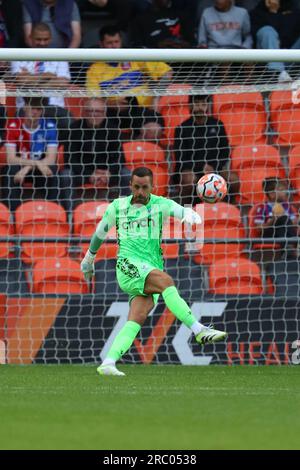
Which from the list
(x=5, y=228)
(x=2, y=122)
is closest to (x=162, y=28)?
(x=2, y=122)

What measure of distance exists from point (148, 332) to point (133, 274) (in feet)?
7.11

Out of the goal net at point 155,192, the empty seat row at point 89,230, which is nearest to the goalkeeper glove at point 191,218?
the goal net at point 155,192

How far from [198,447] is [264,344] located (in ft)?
22.6

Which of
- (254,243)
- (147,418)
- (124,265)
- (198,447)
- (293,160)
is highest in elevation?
(293,160)

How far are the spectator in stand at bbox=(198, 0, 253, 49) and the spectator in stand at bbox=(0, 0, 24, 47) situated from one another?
8.80ft

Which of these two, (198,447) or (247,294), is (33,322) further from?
(198,447)

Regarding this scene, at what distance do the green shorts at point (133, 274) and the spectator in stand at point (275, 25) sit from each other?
647cm

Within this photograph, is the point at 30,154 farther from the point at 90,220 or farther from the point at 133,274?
the point at 133,274

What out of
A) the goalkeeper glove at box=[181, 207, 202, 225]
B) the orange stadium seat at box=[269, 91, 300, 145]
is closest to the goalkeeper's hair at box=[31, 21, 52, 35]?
the orange stadium seat at box=[269, 91, 300, 145]

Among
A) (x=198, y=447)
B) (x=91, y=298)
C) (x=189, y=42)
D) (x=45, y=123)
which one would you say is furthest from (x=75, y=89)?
(x=198, y=447)

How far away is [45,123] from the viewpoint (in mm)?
13648

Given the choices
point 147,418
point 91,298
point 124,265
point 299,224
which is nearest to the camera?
point 147,418

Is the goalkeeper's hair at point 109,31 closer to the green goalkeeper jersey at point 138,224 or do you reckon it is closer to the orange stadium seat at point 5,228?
the orange stadium seat at point 5,228

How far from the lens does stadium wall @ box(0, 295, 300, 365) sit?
12469mm
